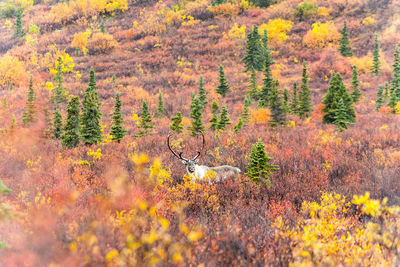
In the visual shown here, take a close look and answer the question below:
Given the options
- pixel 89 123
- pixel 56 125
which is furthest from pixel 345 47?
pixel 56 125

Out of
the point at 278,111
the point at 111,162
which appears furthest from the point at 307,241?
the point at 278,111

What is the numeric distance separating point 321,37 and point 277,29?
24.7 ft

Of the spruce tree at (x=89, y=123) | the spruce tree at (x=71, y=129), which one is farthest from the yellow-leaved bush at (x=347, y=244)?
the spruce tree at (x=71, y=129)

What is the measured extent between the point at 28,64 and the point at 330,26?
50393 mm

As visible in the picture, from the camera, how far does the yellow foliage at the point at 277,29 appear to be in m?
41.9

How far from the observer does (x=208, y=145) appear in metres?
10.8

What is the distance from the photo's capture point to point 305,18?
154 feet

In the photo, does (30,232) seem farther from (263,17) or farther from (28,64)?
(263,17)

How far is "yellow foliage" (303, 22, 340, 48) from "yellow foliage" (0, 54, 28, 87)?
43.3m

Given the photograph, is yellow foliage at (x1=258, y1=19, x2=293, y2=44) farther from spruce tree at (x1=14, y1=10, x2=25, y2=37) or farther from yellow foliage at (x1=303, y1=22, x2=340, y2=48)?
spruce tree at (x1=14, y1=10, x2=25, y2=37)

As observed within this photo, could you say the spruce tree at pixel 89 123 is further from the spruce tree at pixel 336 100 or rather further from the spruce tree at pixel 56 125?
the spruce tree at pixel 336 100

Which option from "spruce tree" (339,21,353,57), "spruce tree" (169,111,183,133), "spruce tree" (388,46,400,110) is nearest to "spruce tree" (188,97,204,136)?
"spruce tree" (169,111,183,133)

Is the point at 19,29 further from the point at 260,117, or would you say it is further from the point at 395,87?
the point at 395,87

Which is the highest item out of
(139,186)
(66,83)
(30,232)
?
(66,83)
